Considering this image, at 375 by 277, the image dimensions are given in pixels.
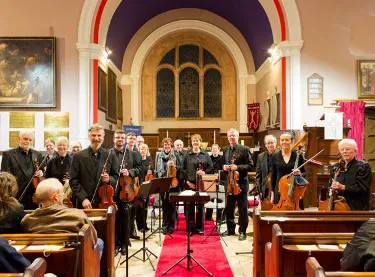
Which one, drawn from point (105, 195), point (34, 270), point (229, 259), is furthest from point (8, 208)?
point (229, 259)

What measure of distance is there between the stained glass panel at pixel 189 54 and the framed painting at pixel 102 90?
607 cm

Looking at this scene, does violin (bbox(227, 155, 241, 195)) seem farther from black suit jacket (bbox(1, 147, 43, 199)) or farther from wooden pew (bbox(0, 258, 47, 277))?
wooden pew (bbox(0, 258, 47, 277))

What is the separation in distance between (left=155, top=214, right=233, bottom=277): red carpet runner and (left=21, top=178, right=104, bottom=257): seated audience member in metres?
1.99

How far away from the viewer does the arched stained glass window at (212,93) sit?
16.8 metres

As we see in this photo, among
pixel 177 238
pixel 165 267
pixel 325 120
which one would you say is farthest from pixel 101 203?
pixel 325 120

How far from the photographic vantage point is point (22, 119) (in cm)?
918

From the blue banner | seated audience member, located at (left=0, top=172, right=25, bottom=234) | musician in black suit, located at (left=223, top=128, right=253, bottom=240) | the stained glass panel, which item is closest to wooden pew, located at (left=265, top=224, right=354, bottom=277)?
seated audience member, located at (left=0, top=172, right=25, bottom=234)

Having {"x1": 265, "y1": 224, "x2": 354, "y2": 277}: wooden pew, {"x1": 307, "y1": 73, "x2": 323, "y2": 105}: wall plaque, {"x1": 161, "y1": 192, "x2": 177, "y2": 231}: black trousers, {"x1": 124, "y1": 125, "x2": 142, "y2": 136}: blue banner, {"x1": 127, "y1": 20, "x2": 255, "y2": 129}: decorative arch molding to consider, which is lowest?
{"x1": 161, "y1": 192, "x2": 177, "y2": 231}: black trousers

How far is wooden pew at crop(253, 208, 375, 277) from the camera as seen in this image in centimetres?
371

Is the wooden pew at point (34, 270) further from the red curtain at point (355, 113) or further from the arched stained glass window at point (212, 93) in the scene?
the arched stained glass window at point (212, 93)

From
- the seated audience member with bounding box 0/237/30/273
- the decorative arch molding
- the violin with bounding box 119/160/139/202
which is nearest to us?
the seated audience member with bounding box 0/237/30/273

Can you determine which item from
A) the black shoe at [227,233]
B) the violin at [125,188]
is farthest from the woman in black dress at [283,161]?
the violin at [125,188]

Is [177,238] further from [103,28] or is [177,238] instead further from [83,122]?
[103,28]

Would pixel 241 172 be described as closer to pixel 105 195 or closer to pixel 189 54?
pixel 105 195
